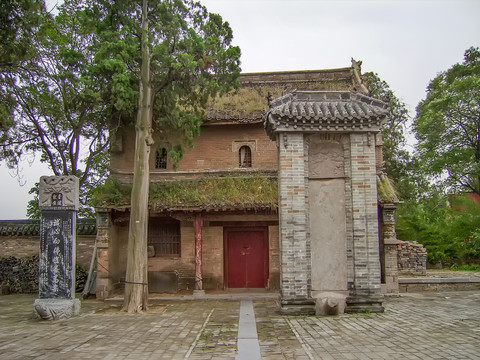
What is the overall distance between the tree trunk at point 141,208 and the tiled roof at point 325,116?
3.79 m

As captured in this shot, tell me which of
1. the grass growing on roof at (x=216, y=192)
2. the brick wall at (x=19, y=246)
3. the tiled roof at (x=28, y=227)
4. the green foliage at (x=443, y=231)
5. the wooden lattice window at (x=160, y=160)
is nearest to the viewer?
the grass growing on roof at (x=216, y=192)

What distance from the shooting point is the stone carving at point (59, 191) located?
10.9 m

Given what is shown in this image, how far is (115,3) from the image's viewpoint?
494 inches

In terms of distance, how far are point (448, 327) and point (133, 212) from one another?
810 centimetres

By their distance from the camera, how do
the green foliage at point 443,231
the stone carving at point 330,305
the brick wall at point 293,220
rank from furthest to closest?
the green foliage at point 443,231, the brick wall at point 293,220, the stone carving at point 330,305

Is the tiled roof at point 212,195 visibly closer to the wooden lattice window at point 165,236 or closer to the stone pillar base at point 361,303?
the wooden lattice window at point 165,236

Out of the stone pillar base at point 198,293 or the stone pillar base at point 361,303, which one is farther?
the stone pillar base at point 198,293

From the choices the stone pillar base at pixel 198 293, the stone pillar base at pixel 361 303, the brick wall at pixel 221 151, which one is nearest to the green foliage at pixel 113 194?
the brick wall at pixel 221 151

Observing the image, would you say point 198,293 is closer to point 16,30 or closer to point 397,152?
point 16,30

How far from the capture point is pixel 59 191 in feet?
35.9

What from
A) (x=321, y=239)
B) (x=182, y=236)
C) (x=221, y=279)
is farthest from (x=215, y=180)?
(x=321, y=239)

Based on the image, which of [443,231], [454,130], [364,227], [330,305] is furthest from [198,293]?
[454,130]

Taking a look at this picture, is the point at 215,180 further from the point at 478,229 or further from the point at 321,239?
the point at 478,229

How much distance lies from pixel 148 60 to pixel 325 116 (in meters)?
5.56
